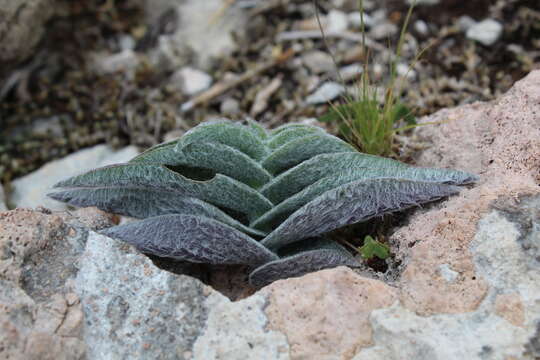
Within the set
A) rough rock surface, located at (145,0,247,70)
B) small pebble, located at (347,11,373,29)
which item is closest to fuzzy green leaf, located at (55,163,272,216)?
rough rock surface, located at (145,0,247,70)

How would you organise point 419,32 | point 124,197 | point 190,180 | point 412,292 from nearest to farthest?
point 412,292 → point 190,180 → point 124,197 → point 419,32

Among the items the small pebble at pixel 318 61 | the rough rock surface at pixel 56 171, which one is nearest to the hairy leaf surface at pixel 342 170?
the rough rock surface at pixel 56 171

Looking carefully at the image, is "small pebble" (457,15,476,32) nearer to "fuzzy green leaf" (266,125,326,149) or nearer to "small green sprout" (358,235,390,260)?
"fuzzy green leaf" (266,125,326,149)

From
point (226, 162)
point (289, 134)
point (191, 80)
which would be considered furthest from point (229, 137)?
point (191, 80)

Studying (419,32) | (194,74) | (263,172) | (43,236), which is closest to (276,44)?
(194,74)

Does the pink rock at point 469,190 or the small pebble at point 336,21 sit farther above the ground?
the pink rock at point 469,190

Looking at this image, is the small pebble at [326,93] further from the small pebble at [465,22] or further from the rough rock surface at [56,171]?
the rough rock surface at [56,171]

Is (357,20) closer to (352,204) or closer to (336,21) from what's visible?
(336,21)

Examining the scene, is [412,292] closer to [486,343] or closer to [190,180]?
[486,343]
